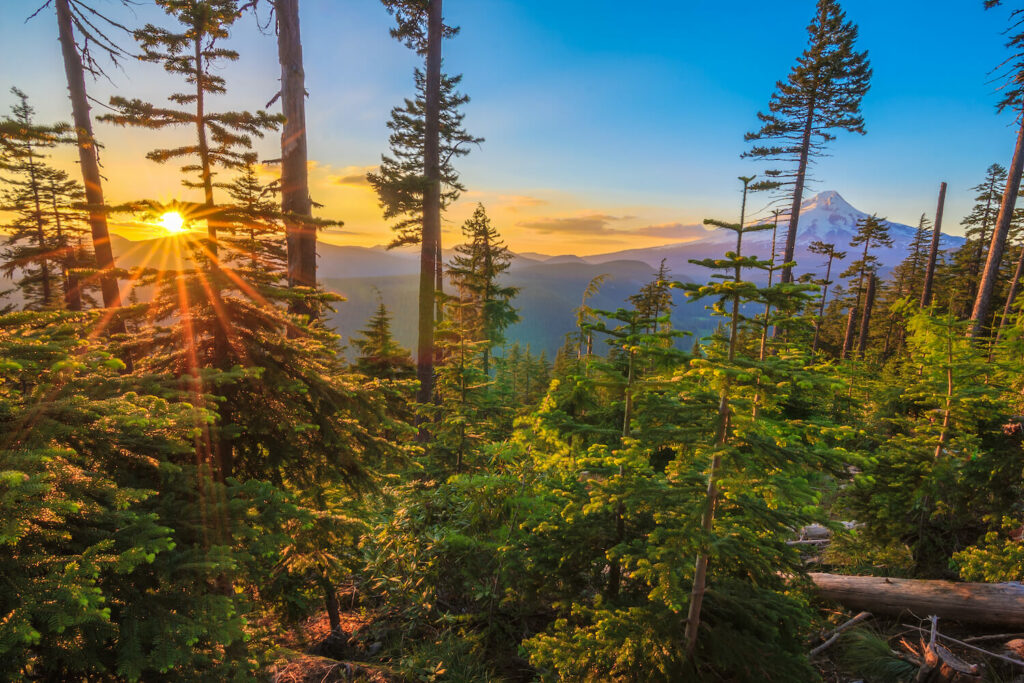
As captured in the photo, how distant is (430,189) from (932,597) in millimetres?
12477

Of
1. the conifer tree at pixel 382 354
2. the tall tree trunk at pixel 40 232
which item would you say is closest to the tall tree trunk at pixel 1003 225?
the conifer tree at pixel 382 354

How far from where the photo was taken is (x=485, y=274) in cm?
2073

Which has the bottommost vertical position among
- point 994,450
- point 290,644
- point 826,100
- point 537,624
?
point 290,644

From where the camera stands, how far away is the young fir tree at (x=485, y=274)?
2044 cm

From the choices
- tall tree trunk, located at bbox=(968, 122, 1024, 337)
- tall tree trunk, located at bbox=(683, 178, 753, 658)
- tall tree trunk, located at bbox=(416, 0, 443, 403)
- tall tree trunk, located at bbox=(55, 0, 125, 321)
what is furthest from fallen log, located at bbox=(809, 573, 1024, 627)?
tall tree trunk, located at bbox=(55, 0, 125, 321)

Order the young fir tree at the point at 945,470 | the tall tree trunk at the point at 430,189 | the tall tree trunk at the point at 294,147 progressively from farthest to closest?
1. the tall tree trunk at the point at 430,189
2. the tall tree trunk at the point at 294,147
3. the young fir tree at the point at 945,470

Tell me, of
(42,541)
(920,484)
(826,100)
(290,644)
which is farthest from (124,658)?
(826,100)

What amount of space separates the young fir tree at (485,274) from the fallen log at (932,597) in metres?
15.4

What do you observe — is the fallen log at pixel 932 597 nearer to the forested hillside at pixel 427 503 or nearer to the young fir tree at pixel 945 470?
the forested hillside at pixel 427 503

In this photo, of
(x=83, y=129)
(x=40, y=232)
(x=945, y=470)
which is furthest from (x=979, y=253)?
(x=40, y=232)

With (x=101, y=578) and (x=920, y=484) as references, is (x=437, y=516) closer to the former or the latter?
(x=101, y=578)

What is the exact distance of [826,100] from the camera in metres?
19.3

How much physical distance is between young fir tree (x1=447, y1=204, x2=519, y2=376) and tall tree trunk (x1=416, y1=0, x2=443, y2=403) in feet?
27.7

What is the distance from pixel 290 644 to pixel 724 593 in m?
6.17
